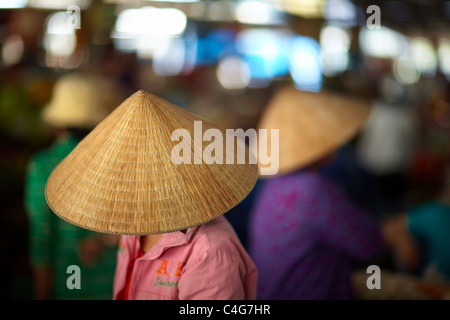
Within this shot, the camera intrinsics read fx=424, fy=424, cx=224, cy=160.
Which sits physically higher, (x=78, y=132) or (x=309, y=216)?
(x=78, y=132)

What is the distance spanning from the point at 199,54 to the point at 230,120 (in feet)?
14.1

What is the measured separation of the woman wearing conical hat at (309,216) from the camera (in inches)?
64.8

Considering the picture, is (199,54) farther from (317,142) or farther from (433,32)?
(317,142)

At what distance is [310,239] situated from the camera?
5.53ft

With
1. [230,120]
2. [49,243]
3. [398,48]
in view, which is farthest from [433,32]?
[49,243]

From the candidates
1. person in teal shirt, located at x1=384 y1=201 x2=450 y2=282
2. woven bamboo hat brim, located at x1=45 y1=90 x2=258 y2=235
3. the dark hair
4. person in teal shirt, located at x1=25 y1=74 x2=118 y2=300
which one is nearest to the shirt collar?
woven bamboo hat brim, located at x1=45 y1=90 x2=258 y2=235

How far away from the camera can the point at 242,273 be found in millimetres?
1242

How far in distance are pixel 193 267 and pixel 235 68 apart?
8.10 metres

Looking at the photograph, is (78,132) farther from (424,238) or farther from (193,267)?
(424,238)

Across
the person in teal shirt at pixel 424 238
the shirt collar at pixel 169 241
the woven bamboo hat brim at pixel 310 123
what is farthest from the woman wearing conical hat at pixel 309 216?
the person in teal shirt at pixel 424 238

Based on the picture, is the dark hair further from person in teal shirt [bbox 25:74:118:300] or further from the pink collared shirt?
the pink collared shirt

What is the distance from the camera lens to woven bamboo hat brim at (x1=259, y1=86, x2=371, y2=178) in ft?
6.05

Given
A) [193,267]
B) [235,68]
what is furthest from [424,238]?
[235,68]

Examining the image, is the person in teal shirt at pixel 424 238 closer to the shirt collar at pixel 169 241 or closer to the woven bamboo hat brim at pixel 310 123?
the woven bamboo hat brim at pixel 310 123
